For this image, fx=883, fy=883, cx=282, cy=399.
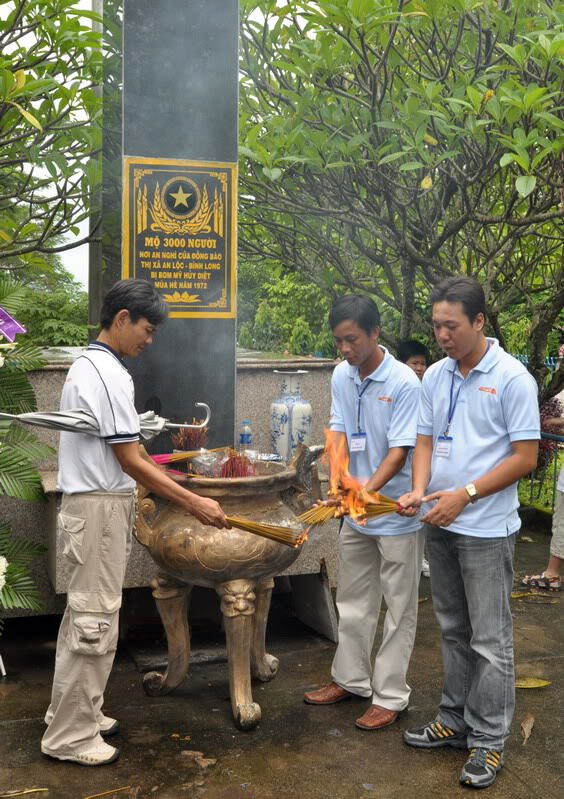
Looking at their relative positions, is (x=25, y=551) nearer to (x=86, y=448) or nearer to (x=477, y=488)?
(x=86, y=448)

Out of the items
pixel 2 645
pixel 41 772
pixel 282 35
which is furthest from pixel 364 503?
pixel 282 35

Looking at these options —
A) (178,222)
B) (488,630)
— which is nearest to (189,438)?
(178,222)

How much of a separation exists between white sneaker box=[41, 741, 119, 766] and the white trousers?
1.24 meters

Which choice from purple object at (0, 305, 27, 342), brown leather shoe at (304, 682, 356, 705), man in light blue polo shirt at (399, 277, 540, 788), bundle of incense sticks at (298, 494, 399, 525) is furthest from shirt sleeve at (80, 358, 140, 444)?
brown leather shoe at (304, 682, 356, 705)

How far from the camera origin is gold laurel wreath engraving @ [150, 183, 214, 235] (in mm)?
5109

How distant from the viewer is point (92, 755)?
3.82m

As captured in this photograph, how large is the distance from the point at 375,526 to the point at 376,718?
91 centimetres

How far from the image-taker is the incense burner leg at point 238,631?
4250 mm

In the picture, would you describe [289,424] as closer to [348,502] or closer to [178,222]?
[178,222]

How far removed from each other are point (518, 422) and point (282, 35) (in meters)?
3.83

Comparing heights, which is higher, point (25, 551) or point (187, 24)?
point (187, 24)

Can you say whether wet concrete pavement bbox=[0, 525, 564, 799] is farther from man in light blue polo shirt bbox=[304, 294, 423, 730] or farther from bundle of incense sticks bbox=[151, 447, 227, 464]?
bundle of incense sticks bbox=[151, 447, 227, 464]

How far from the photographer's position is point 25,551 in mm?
5082

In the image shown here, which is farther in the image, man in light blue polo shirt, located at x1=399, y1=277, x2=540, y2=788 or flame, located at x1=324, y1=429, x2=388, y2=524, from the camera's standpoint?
flame, located at x1=324, y1=429, x2=388, y2=524
